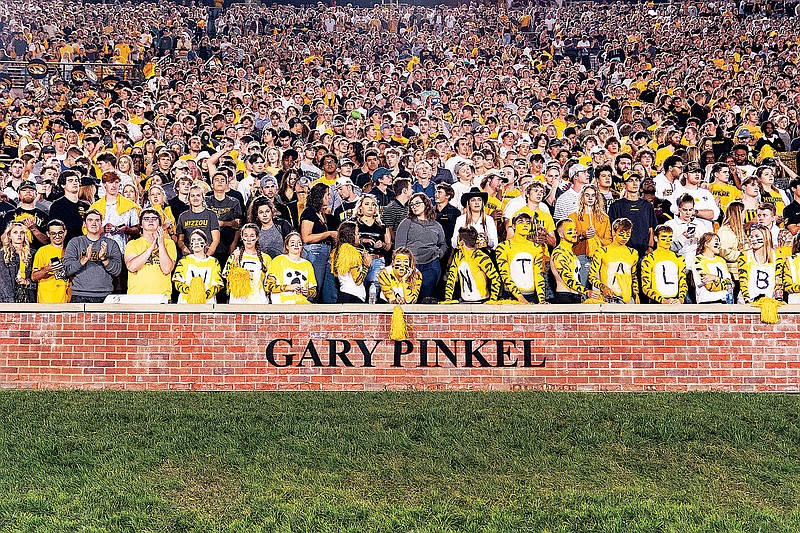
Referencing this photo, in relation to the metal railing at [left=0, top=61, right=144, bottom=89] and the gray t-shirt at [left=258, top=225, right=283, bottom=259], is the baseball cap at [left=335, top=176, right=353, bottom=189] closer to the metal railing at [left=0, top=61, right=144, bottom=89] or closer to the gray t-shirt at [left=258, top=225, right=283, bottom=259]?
the gray t-shirt at [left=258, top=225, right=283, bottom=259]

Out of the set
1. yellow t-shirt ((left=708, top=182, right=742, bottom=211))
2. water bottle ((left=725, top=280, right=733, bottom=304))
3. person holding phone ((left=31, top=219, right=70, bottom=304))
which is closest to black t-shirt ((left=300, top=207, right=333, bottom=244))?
person holding phone ((left=31, top=219, right=70, bottom=304))

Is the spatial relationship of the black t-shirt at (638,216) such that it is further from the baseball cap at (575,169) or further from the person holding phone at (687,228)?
the baseball cap at (575,169)

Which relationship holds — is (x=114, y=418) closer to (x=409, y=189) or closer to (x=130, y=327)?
(x=130, y=327)

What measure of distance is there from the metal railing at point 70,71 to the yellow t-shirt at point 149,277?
9327 mm

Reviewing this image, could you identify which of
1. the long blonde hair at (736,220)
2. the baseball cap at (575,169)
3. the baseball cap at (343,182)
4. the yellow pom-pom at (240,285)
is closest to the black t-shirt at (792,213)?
the long blonde hair at (736,220)

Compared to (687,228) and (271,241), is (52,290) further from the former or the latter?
(687,228)

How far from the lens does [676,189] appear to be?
34.2ft

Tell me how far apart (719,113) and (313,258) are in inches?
313

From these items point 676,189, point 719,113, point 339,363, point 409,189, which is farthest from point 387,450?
point 719,113

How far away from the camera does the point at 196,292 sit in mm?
8344

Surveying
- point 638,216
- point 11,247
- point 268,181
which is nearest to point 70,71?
point 268,181

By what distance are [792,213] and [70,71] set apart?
12890 mm

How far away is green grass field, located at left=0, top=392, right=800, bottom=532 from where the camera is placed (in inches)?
188

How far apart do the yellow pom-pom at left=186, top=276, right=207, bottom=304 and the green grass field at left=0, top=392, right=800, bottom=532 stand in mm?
958
